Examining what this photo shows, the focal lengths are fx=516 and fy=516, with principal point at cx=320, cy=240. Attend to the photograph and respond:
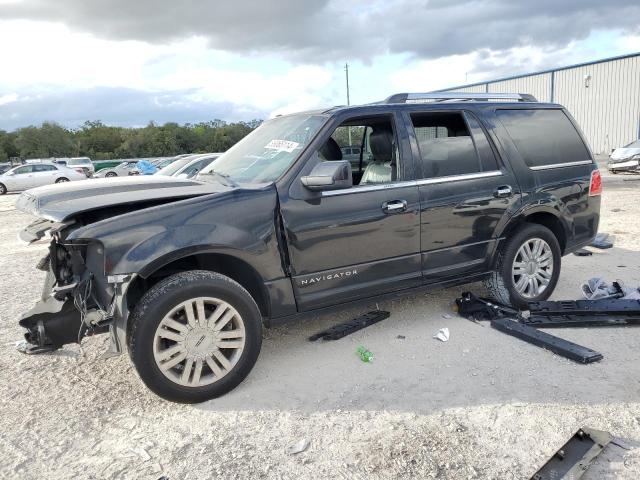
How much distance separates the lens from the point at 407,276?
420 cm

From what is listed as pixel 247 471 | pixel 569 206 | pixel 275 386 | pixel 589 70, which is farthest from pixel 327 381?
pixel 589 70

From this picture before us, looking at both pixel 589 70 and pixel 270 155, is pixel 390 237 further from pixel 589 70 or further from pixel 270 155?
pixel 589 70

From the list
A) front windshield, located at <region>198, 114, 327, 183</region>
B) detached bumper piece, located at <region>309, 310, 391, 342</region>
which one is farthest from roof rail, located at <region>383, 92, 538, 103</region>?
detached bumper piece, located at <region>309, 310, 391, 342</region>

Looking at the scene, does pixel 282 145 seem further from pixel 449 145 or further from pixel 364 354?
pixel 364 354

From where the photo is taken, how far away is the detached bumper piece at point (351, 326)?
436 cm

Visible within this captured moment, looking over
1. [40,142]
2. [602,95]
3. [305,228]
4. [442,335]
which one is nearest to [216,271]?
[305,228]

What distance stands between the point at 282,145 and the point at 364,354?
69.8 inches

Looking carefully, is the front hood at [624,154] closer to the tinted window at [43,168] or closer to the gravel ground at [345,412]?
the gravel ground at [345,412]

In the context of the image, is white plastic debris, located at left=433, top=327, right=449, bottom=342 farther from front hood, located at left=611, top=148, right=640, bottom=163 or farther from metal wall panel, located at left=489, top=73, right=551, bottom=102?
metal wall panel, located at left=489, top=73, right=551, bottom=102

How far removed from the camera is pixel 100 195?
3588mm

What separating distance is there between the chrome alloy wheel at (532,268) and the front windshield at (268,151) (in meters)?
2.28

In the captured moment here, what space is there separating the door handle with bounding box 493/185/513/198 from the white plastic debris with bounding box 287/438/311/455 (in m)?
2.73

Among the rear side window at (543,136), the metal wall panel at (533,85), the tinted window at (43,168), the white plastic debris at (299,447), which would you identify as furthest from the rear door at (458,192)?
the metal wall panel at (533,85)

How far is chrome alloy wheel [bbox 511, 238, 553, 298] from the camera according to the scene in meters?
4.81
